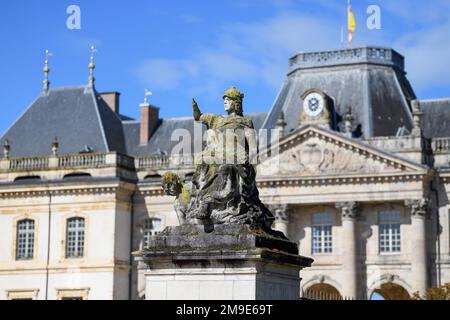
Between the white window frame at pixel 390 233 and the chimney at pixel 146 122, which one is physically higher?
the chimney at pixel 146 122

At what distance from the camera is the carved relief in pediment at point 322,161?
47625 millimetres

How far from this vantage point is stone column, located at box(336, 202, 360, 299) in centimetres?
4744

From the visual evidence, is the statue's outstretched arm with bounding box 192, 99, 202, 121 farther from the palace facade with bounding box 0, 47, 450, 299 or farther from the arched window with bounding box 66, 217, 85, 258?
the arched window with bounding box 66, 217, 85, 258

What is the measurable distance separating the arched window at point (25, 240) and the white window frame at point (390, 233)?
1559 centimetres

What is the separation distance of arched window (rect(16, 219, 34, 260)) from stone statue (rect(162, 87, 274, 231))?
38.5m

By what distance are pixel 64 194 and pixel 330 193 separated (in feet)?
39.4

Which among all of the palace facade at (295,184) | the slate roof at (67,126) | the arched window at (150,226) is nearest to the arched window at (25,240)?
the palace facade at (295,184)

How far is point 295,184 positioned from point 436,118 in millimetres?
6817

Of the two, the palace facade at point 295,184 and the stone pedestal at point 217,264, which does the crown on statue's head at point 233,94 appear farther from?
the palace facade at point 295,184

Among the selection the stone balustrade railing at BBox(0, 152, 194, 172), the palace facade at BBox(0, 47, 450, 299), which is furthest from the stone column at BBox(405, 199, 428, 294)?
the stone balustrade railing at BBox(0, 152, 194, 172)

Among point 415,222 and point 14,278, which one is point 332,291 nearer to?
point 415,222

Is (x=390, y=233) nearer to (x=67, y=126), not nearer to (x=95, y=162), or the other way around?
(x=95, y=162)
